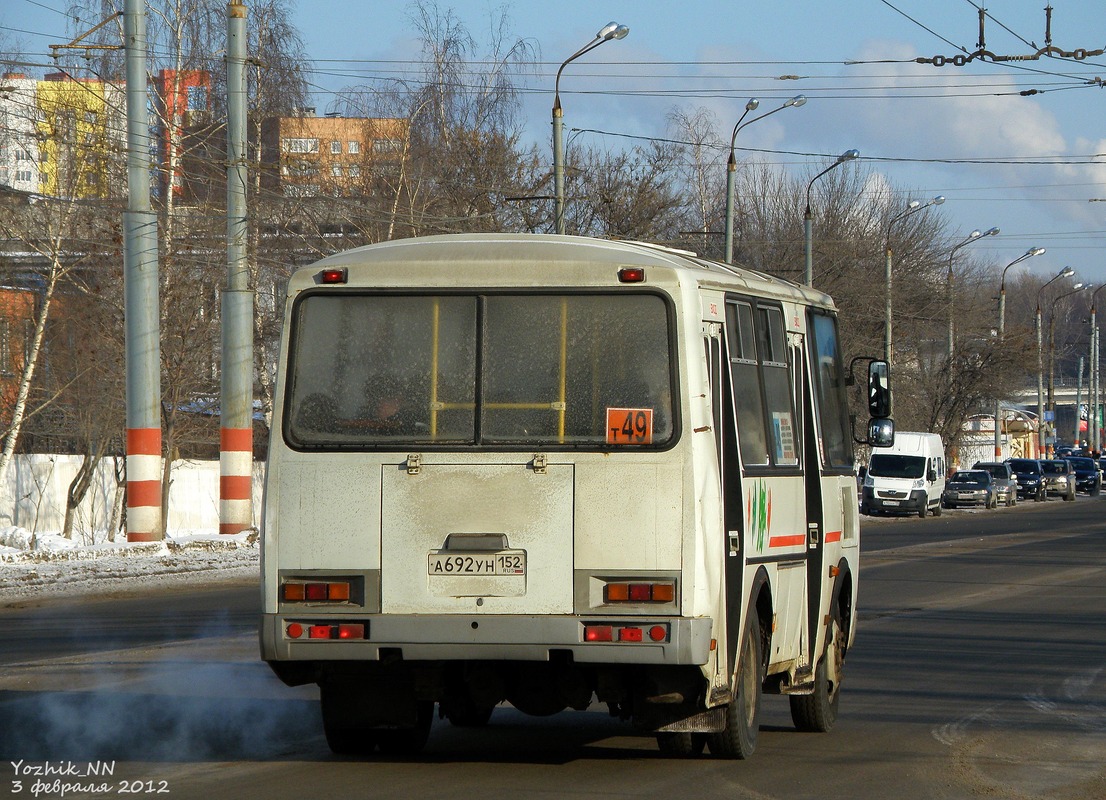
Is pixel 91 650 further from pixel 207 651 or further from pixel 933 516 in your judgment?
pixel 933 516

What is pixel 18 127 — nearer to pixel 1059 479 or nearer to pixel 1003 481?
pixel 1003 481

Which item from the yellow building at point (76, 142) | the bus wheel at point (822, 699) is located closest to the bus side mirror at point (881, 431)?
the bus wheel at point (822, 699)

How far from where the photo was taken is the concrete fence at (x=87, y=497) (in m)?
36.5

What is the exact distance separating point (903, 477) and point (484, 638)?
132 ft

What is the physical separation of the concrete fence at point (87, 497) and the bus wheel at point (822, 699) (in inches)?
1038

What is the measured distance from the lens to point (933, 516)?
47562 mm

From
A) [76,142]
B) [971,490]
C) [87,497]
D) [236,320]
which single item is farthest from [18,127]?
[971,490]

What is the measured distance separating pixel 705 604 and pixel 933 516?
4177cm

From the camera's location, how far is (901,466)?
46031mm

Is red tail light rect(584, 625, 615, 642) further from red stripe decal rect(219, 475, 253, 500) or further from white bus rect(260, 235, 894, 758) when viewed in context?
red stripe decal rect(219, 475, 253, 500)

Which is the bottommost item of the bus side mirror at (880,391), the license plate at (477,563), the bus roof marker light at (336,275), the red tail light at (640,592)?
the red tail light at (640,592)

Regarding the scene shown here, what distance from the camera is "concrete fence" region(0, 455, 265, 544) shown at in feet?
120

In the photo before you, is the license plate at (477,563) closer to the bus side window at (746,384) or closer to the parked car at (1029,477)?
the bus side window at (746,384)

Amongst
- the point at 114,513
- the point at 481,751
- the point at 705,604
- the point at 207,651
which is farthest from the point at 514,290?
the point at 114,513
